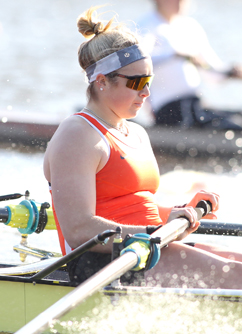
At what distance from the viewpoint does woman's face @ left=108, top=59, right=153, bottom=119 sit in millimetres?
1842

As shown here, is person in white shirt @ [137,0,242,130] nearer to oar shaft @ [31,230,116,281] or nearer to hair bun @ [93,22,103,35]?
hair bun @ [93,22,103,35]

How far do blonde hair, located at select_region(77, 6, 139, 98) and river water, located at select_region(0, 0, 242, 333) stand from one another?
0.39ft

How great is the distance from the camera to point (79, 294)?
4.38ft

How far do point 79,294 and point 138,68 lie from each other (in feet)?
2.79

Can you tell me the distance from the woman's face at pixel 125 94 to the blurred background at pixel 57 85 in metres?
0.22

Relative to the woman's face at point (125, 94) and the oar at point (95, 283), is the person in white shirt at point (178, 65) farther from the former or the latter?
the oar at point (95, 283)

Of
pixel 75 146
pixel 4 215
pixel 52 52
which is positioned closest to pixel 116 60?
pixel 75 146

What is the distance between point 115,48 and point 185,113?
13.1ft

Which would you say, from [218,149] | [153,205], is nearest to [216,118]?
[218,149]

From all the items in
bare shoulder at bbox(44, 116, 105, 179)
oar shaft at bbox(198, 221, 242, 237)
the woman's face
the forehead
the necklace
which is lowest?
oar shaft at bbox(198, 221, 242, 237)

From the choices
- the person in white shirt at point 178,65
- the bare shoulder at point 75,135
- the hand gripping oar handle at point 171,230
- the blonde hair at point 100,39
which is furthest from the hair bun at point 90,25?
the person in white shirt at point 178,65

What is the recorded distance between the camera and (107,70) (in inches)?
72.0

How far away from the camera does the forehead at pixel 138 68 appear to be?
1.84 metres

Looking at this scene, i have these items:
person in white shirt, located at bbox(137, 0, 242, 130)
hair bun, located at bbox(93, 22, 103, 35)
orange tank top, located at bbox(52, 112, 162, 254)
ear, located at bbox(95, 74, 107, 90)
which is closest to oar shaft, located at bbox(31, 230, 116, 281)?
orange tank top, located at bbox(52, 112, 162, 254)
